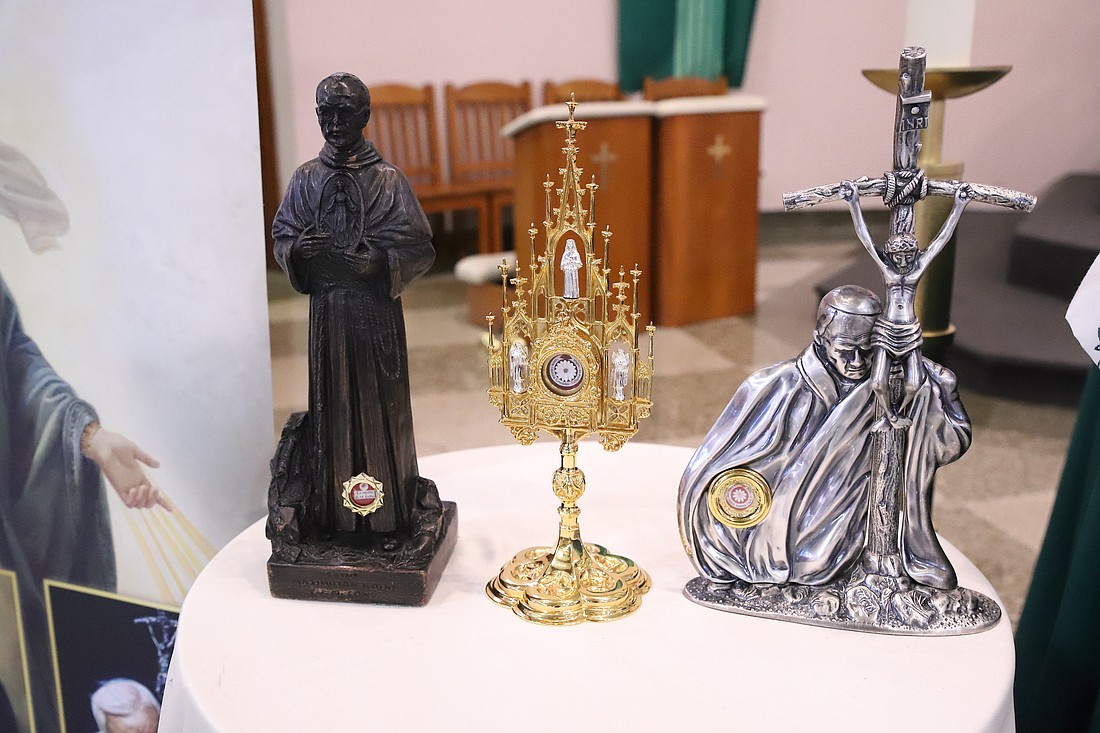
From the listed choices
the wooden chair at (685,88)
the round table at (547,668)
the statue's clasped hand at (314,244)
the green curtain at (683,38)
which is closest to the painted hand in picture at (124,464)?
the round table at (547,668)

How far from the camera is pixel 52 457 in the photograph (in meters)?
1.73

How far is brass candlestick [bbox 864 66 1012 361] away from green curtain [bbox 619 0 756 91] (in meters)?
4.25

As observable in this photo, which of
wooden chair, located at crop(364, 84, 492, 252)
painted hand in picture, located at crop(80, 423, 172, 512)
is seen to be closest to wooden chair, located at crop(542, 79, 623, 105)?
wooden chair, located at crop(364, 84, 492, 252)

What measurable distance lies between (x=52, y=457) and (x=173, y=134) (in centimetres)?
57

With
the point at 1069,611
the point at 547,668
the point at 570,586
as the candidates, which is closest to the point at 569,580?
the point at 570,586

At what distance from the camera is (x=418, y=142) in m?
5.66

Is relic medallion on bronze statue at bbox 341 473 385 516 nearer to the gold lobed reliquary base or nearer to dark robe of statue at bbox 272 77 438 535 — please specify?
dark robe of statue at bbox 272 77 438 535

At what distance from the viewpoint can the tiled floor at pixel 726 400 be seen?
2.81m

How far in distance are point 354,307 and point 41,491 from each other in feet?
2.57

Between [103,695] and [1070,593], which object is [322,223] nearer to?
[103,695]

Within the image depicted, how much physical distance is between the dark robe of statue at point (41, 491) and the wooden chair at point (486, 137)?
13.0 ft

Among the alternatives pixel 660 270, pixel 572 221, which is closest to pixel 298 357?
pixel 660 270

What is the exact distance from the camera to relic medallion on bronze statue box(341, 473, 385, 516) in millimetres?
1358

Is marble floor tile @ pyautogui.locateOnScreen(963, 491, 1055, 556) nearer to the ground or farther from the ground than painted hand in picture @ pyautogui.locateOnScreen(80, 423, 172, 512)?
nearer to the ground
